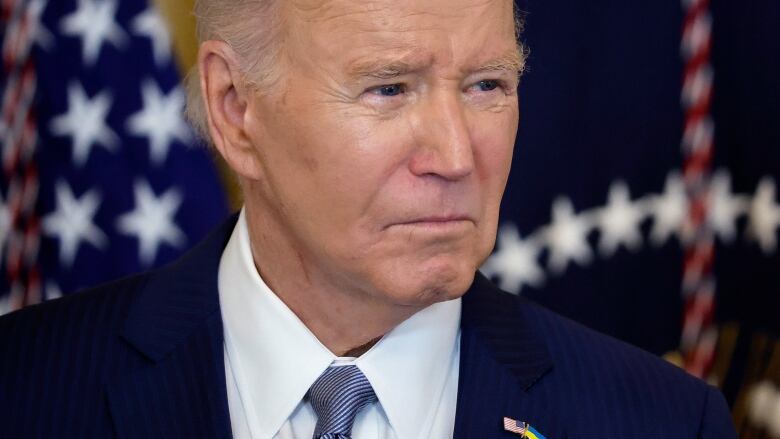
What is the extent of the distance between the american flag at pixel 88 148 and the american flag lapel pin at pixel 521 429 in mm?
1359

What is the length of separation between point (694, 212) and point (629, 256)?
238 millimetres

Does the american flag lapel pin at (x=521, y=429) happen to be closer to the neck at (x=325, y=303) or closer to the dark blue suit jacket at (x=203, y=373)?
the dark blue suit jacket at (x=203, y=373)

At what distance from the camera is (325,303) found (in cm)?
265

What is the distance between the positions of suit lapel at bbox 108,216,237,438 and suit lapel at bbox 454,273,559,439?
0.51m

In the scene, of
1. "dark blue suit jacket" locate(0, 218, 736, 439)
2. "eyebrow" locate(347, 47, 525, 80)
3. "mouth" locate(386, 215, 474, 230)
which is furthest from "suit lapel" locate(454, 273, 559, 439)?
"eyebrow" locate(347, 47, 525, 80)

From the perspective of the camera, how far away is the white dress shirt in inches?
104

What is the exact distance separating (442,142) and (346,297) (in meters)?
0.43

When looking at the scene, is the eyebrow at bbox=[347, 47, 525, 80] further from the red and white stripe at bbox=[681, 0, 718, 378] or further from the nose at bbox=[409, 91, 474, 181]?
the red and white stripe at bbox=[681, 0, 718, 378]

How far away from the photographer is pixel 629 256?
386cm

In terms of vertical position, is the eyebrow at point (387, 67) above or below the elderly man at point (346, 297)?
above

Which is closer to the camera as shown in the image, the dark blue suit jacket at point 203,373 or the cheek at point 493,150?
the cheek at point 493,150

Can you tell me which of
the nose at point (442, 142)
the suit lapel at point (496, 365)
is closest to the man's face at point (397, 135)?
the nose at point (442, 142)

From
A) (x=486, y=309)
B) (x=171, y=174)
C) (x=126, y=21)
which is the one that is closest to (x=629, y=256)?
(x=486, y=309)

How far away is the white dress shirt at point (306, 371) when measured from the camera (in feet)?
8.63
